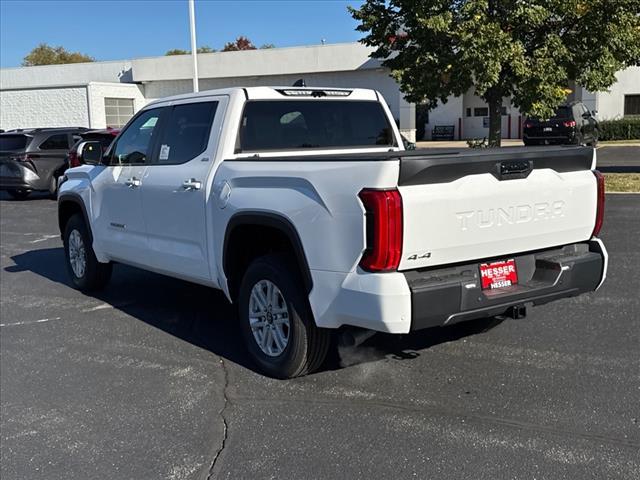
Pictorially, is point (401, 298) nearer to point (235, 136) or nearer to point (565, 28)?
point (235, 136)

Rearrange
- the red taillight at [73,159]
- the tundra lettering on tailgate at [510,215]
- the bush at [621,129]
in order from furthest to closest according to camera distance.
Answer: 1. the bush at [621,129]
2. the red taillight at [73,159]
3. the tundra lettering on tailgate at [510,215]

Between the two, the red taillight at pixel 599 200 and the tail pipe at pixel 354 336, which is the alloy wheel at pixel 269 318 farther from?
the red taillight at pixel 599 200

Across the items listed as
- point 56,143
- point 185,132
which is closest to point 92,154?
point 185,132

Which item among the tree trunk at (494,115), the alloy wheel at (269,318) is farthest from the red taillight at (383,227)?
the tree trunk at (494,115)

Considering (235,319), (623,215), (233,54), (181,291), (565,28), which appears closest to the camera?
(235,319)

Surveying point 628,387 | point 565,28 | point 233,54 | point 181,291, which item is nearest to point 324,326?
point 628,387

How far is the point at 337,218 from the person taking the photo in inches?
152

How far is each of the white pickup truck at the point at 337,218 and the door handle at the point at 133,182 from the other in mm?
11

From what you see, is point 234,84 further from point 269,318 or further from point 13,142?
point 269,318

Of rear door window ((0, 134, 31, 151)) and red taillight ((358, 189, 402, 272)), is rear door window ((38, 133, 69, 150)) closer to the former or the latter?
rear door window ((0, 134, 31, 151))

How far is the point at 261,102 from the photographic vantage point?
17.3 feet

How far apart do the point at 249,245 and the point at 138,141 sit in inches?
→ 77.6

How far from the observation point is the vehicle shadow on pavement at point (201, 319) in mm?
5078

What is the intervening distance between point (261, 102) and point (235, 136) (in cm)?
40
